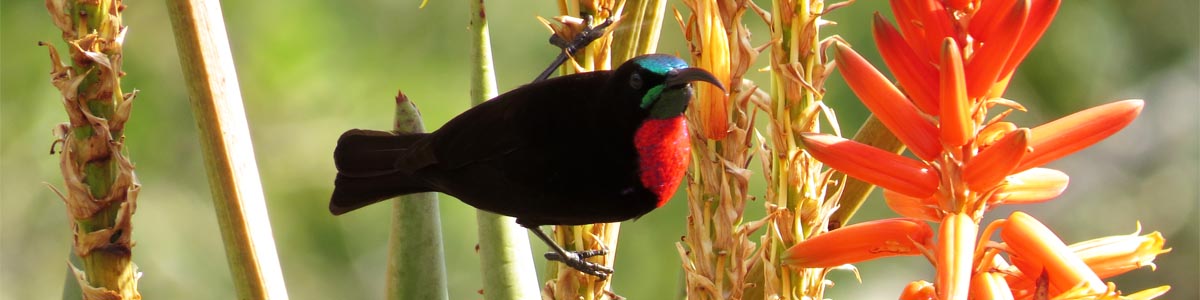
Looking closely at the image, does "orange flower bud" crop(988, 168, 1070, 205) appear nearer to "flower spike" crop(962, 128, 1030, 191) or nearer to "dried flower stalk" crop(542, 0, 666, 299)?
"flower spike" crop(962, 128, 1030, 191)

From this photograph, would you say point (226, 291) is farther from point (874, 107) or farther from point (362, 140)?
point (874, 107)

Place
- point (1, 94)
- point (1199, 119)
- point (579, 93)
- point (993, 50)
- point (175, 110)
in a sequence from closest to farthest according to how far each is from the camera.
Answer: point (993, 50)
point (579, 93)
point (1, 94)
point (175, 110)
point (1199, 119)

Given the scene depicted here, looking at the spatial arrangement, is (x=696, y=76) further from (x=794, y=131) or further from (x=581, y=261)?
(x=581, y=261)

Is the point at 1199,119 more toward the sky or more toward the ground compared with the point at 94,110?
more toward the ground

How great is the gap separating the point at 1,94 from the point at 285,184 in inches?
25.9

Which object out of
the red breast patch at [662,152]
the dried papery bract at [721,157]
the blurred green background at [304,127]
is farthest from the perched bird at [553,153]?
the blurred green background at [304,127]

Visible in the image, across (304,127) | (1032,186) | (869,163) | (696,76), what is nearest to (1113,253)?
(1032,186)

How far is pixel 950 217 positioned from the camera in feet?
2.08

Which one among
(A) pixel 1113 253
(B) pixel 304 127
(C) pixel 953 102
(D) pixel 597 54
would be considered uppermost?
(B) pixel 304 127

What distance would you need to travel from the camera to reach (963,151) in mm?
645

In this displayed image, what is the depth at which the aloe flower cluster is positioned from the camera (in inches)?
24.4

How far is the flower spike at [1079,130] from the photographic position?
64cm

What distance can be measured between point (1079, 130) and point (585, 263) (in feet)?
1.16

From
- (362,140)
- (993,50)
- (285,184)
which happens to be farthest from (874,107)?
(285,184)
